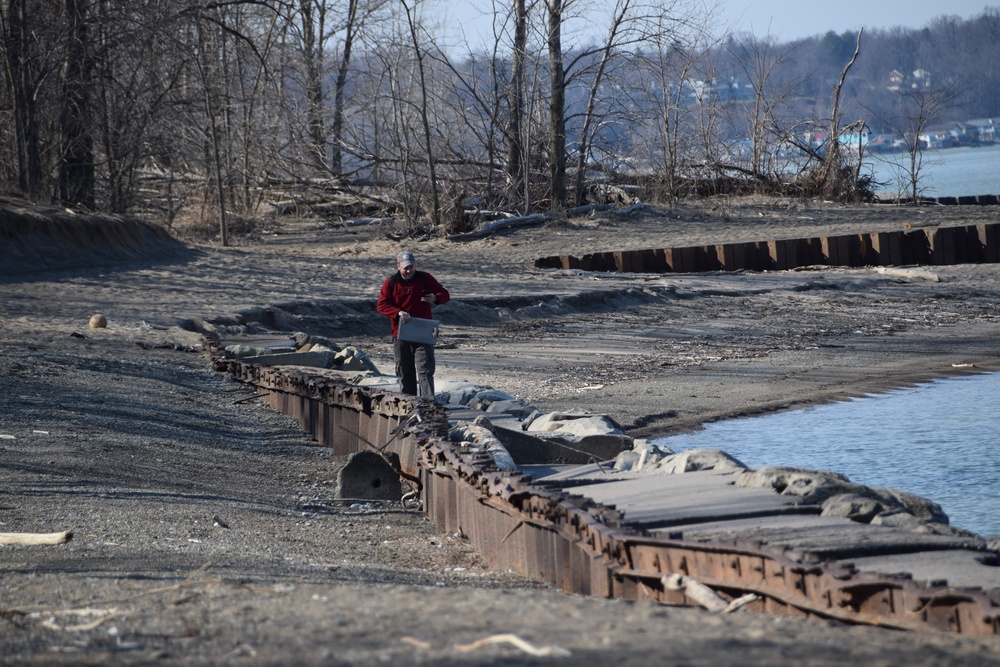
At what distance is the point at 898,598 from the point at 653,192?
93.1ft

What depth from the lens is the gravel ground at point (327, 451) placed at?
145 inches

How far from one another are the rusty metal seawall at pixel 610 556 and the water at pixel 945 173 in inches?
1123

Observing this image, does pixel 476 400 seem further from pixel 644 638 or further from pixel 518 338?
pixel 644 638

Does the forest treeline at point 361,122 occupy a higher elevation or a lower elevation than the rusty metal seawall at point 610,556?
higher

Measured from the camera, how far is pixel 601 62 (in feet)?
102

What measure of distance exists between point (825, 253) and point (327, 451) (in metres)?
17.9

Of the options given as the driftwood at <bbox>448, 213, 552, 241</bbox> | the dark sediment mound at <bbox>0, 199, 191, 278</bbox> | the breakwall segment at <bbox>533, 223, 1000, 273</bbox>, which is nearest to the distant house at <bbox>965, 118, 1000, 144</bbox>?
the breakwall segment at <bbox>533, 223, 1000, 273</bbox>

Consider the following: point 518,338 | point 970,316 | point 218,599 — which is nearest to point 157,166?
point 518,338

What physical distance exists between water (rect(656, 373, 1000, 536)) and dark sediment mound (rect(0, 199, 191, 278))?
39.8 ft

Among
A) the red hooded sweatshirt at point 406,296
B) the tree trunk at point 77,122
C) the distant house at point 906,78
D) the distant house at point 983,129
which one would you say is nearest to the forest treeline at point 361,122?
the tree trunk at point 77,122

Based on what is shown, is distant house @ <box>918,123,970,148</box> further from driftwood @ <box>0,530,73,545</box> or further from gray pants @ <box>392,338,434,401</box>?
driftwood @ <box>0,530,73,545</box>

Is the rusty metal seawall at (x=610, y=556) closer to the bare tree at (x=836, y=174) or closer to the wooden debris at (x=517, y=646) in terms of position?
the wooden debris at (x=517, y=646)

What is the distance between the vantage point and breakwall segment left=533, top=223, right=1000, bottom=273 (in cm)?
2470

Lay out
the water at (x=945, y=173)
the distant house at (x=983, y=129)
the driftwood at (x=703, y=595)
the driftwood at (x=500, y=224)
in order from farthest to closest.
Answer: the distant house at (x=983, y=129) < the water at (x=945, y=173) < the driftwood at (x=500, y=224) < the driftwood at (x=703, y=595)
